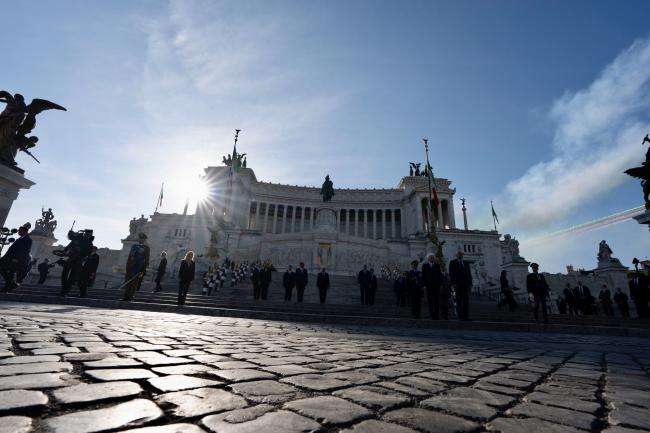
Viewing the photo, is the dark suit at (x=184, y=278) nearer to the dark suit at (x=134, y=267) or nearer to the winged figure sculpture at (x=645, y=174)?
the dark suit at (x=134, y=267)

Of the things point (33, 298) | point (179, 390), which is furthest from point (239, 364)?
point (33, 298)

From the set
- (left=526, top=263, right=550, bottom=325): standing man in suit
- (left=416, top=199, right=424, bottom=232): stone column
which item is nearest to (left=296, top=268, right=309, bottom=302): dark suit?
(left=526, top=263, right=550, bottom=325): standing man in suit

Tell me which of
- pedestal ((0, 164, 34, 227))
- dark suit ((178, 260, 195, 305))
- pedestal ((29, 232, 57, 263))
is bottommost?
dark suit ((178, 260, 195, 305))

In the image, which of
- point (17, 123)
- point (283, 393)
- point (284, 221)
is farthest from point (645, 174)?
point (284, 221)

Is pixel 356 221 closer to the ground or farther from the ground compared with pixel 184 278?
farther from the ground

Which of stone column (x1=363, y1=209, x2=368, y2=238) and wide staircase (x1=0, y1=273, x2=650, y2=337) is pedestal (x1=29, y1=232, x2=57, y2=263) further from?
stone column (x1=363, y1=209, x2=368, y2=238)

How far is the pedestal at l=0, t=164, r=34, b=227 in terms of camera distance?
9.31 meters

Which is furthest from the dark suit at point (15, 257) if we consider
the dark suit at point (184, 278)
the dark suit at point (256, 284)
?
the dark suit at point (256, 284)

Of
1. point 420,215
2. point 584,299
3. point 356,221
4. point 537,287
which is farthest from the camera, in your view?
point 356,221

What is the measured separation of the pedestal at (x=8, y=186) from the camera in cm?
931

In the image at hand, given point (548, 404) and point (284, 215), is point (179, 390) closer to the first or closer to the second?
point (548, 404)

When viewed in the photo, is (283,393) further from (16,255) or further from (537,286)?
(16,255)

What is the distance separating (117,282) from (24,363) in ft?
75.5

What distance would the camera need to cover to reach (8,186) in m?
9.55
